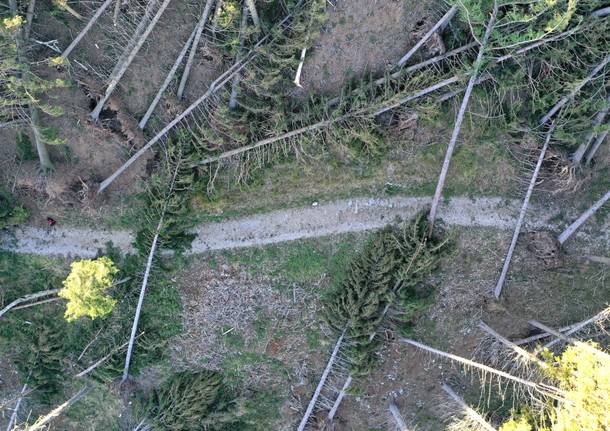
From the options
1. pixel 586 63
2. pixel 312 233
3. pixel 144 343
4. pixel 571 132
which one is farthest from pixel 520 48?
pixel 144 343

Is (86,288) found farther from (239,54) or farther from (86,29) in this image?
(239,54)

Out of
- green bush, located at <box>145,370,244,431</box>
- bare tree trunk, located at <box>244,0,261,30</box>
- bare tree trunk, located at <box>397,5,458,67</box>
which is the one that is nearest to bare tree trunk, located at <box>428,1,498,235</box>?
bare tree trunk, located at <box>397,5,458,67</box>

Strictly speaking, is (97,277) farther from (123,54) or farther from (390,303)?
(390,303)

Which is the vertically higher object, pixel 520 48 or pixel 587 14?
pixel 587 14

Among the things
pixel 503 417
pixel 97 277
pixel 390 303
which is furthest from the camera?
pixel 503 417

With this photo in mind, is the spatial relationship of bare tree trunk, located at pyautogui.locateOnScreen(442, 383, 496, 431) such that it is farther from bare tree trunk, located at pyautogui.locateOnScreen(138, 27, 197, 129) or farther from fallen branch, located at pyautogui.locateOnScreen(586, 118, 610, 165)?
bare tree trunk, located at pyautogui.locateOnScreen(138, 27, 197, 129)

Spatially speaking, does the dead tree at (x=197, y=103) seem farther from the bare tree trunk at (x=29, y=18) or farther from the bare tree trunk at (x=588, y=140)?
the bare tree trunk at (x=588, y=140)

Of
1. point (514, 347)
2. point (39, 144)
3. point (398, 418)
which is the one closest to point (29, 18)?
point (39, 144)

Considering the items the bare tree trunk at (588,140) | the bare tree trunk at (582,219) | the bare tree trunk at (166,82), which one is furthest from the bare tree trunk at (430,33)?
the bare tree trunk at (582,219)
